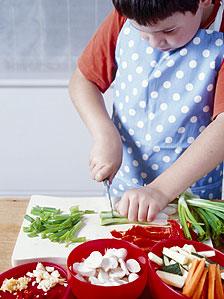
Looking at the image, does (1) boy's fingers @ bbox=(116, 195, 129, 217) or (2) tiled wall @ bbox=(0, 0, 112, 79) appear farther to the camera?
(2) tiled wall @ bbox=(0, 0, 112, 79)

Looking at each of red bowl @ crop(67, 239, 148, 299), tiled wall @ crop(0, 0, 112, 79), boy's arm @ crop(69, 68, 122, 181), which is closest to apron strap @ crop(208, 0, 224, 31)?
boy's arm @ crop(69, 68, 122, 181)

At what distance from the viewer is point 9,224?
1.03m

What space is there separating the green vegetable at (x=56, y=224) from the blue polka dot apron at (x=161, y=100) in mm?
277

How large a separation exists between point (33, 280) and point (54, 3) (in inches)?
56.3

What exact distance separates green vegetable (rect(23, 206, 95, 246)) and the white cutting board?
0.03 ft

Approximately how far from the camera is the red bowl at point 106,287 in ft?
2.42

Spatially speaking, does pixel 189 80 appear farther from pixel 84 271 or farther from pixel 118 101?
pixel 84 271

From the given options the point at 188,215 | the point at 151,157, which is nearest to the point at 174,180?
the point at 188,215

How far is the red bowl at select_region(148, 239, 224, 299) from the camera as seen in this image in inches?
29.2

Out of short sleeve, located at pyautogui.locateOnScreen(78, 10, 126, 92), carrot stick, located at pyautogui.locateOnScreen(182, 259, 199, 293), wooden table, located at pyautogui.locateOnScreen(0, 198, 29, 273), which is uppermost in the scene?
short sleeve, located at pyautogui.locateOnScreen(78, 10, 126, 92)

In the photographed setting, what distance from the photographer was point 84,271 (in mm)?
778

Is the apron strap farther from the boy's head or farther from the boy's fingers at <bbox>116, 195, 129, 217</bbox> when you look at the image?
the boy's fingers at <bbox>116, 195, 129, 217</bbox>

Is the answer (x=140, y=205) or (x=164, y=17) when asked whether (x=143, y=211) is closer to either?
(x=140, y=205)

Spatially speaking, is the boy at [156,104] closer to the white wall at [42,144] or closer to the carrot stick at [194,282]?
the carrot stick at [194,282]
